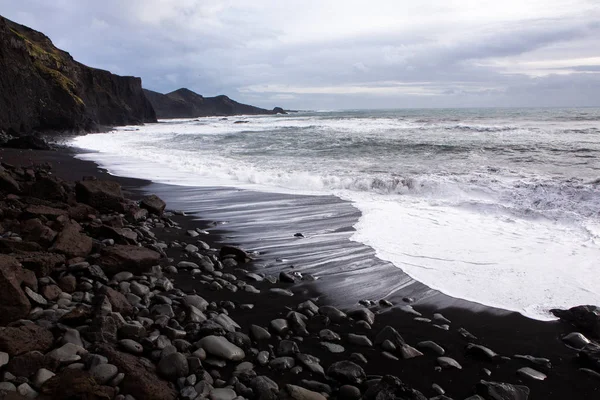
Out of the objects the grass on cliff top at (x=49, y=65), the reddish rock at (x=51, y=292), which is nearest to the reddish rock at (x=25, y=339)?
the reddish rock at (x=51, y=292)

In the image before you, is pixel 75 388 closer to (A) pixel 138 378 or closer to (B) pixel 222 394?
(A) pixel 138 378

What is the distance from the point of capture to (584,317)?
156 inches

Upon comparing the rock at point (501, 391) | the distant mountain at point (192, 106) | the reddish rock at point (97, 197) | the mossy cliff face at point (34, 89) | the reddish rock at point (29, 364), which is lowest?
the rock at point (501, 391)

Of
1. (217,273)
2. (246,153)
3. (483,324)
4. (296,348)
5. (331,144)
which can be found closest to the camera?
(296,348)

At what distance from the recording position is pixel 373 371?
3.21 metres

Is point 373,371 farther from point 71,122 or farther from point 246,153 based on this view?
point 71,122

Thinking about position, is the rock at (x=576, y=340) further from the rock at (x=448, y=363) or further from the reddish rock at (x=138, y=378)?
the reddish rock at (x=138, y=378)

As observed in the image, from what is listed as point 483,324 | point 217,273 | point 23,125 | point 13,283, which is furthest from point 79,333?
point 23,125

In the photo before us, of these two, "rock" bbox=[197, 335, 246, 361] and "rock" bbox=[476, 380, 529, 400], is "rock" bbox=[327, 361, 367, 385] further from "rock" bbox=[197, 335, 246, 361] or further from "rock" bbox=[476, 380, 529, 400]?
"rock" bbox=[476, 380, 529, 400]

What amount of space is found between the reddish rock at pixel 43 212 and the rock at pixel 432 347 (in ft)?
14.8

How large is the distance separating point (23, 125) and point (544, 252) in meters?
26.4

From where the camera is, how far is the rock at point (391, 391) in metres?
2.80

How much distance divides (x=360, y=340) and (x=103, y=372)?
189cm

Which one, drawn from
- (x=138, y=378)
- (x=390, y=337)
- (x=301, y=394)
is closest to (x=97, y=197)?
(x=138, y=378)
